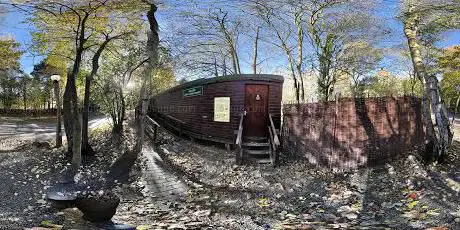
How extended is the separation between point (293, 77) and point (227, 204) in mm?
11072

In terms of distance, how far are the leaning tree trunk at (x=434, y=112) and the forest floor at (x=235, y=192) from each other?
498 mm

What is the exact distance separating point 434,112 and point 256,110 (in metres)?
5.39

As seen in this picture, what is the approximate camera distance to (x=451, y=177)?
703 centimetres

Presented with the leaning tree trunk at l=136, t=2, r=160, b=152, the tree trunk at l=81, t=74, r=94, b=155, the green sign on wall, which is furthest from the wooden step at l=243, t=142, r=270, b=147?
the tree trunk at l=81, t=74, r=94, b=155

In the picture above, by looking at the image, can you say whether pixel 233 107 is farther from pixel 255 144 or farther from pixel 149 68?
pixel 149 68

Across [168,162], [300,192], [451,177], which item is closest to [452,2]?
[451,177]

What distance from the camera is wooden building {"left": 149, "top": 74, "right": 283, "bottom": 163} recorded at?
37.1ft

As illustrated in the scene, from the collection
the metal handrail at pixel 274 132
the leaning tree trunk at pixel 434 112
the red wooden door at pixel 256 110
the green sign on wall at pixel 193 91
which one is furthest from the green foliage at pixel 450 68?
the green sign on wall at pixel 193 91

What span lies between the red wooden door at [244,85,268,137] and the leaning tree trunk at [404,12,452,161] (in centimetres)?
479

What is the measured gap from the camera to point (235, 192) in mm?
7789

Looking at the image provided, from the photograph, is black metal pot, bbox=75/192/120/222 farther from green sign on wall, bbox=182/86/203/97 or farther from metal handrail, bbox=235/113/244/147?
green sign on wall, bbox=182/86/203/97

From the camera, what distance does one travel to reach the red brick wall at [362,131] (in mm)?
8602

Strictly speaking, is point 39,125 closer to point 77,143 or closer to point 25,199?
point 77,143

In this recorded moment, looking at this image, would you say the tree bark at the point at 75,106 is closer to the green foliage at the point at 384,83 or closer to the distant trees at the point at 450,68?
the green foliage at the point at 384,83
